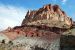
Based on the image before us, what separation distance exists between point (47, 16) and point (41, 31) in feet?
93.8

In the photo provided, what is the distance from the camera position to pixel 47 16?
145m

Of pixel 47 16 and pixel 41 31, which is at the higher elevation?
pixel 47 16

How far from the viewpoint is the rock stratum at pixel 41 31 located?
307 feet

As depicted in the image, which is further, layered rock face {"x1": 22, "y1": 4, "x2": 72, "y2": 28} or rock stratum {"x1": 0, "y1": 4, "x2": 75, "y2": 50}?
layered rock face {"x1": 22, "y1": 4, "x2": 72, "y2": 28}

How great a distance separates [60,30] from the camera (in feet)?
380

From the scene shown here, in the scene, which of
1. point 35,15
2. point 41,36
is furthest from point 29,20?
point 41,36

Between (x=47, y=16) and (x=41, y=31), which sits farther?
(x=47, y=16)

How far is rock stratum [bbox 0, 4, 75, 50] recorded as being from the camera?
9362 cm

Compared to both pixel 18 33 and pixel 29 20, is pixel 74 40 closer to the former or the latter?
pixel 18 33

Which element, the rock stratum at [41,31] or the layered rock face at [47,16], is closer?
the rock stratum at [41,31]

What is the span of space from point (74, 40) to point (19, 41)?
5260 centimetres

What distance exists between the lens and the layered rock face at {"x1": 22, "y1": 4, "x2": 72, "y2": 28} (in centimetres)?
13862

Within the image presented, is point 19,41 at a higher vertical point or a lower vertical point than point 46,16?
lower

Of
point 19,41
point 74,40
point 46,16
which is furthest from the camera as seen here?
point 46,16
